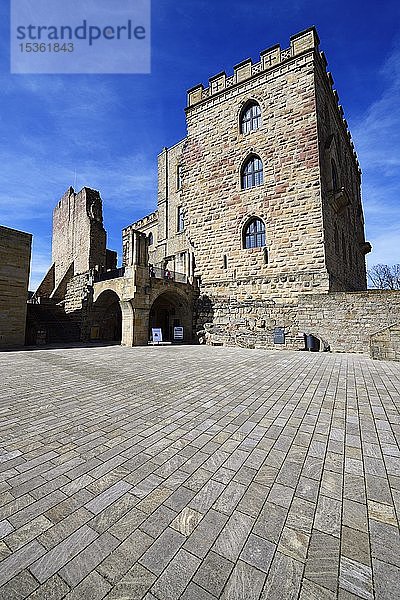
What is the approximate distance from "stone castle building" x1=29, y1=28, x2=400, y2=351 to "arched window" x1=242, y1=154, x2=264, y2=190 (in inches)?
2.7

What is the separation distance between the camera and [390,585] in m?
1.54

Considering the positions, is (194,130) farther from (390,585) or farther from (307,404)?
(390,585)

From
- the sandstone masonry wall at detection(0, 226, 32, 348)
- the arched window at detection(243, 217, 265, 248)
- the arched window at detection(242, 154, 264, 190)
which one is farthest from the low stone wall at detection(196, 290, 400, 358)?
the sandstone masonry wall at detection(0, 226, 32, 348)

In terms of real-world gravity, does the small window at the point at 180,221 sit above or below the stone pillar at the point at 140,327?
above

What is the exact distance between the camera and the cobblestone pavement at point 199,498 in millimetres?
1552

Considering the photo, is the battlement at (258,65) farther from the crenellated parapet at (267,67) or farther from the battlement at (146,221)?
the battlement at (146,221)

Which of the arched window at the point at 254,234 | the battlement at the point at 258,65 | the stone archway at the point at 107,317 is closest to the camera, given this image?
the battlement at the point at 258,65

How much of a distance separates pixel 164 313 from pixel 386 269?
4239 cm

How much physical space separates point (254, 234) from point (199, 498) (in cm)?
1635

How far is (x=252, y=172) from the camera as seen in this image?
1773 cm

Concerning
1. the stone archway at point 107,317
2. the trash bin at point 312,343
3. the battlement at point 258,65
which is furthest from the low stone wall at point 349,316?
the battlement at point 258,65

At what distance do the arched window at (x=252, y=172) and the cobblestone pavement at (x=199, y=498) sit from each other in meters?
15.6

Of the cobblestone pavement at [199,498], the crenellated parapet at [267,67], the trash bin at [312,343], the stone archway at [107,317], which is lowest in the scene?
the cobblestone pavement at [199,498]

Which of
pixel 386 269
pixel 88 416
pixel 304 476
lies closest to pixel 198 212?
pixel 88 416
